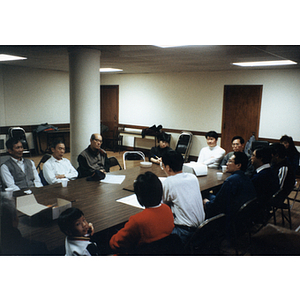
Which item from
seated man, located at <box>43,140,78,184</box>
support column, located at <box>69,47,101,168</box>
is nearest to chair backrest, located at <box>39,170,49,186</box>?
seated man, located at <box>43,140,78,184</box>

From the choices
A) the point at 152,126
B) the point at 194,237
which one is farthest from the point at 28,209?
the point at 152,126

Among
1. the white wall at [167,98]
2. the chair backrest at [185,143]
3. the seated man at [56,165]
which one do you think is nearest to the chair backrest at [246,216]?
the white wall at [167,98]

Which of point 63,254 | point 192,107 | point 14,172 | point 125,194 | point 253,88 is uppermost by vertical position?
point 253,88

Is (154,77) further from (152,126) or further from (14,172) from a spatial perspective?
(14,172)

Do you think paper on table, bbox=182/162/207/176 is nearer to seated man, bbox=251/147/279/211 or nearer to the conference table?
the conference table

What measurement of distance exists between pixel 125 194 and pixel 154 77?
5.78 metres

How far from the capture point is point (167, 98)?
819cm

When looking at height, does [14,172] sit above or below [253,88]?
below

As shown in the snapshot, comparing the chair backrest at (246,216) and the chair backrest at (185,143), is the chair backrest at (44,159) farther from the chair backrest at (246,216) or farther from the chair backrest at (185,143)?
the chair backrest at (185,143)

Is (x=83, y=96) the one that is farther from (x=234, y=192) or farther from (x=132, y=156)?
(x=234, y=192)

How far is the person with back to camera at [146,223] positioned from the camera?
2.01m

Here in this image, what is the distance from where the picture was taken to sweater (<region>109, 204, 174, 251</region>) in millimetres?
2008

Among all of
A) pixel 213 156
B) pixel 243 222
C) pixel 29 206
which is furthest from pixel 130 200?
pixel 213 156
